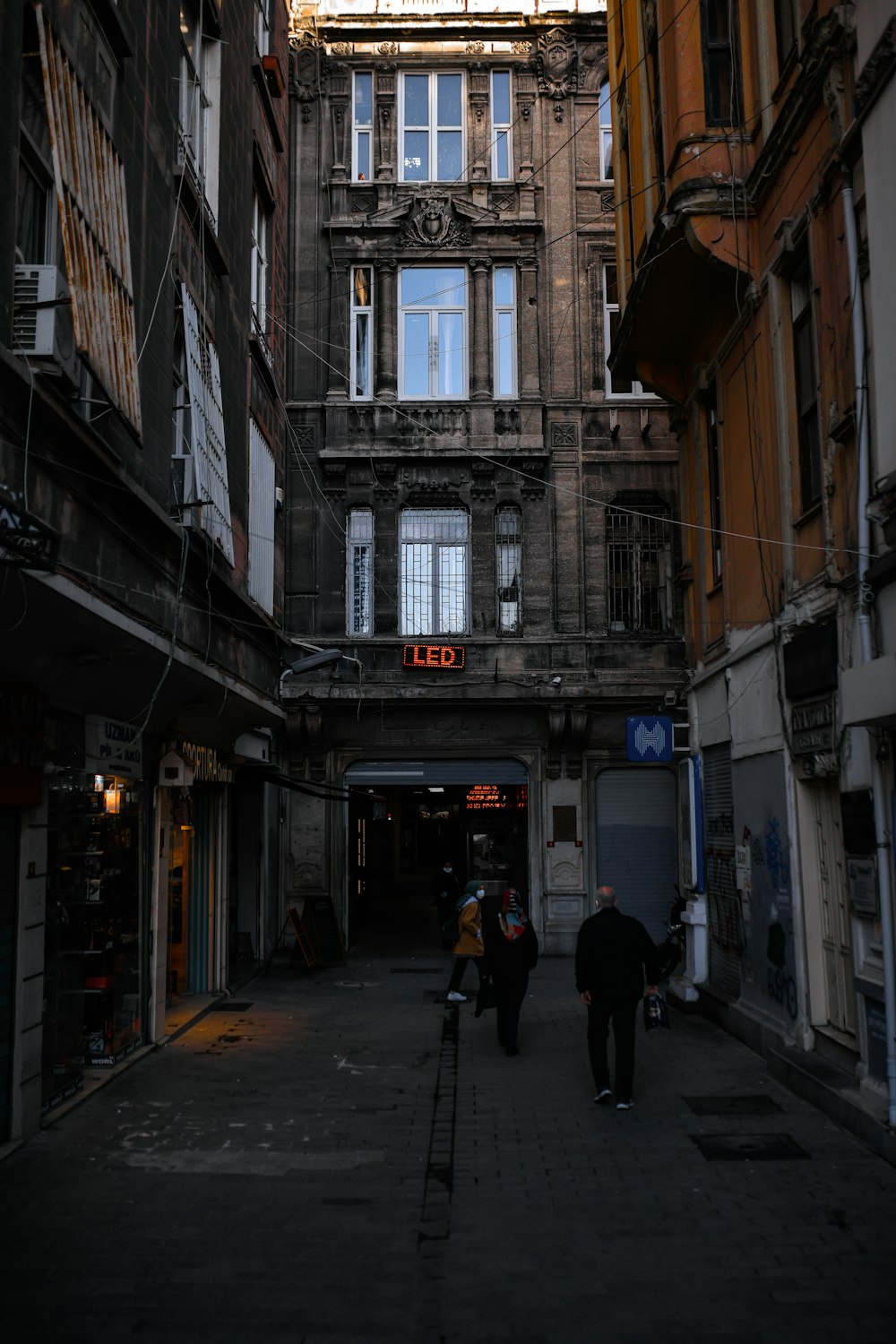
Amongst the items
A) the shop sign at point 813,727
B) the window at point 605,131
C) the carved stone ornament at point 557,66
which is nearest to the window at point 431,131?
the carved stone ornament at point 557,66

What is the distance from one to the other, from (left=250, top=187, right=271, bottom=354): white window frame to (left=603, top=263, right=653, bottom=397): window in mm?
6435

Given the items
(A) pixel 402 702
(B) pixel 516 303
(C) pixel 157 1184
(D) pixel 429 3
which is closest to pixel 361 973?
(A) pixel 402 702

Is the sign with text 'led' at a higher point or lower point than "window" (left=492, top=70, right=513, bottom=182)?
lower

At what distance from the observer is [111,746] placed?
10344 mm

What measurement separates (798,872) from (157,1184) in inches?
247

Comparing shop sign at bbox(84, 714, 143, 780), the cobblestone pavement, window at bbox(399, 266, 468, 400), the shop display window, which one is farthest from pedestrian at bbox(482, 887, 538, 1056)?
window at bbox(399, 266, 468, 400)

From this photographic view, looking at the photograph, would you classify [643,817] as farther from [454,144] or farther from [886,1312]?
[886,1312]

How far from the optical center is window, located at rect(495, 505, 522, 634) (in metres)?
20.8

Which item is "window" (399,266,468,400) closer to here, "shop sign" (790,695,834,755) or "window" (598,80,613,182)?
"window" (598,80,613,182)

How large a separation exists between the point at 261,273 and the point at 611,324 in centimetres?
681

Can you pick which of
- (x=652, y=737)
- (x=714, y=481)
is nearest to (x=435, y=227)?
(x=714, y=481)

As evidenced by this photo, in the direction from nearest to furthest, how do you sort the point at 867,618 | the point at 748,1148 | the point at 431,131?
the point at 748,1148
the point at 867,618
the point at 431,131

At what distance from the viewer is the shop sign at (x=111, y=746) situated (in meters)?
9.87

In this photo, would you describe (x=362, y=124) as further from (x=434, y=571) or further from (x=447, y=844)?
(x=447, y=844)
